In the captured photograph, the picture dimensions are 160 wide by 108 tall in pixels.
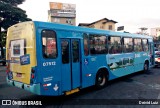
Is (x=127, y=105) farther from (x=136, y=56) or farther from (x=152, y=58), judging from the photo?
(x=152, y=58)

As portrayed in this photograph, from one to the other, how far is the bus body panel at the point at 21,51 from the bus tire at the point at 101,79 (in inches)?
145

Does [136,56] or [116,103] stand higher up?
[136,56]

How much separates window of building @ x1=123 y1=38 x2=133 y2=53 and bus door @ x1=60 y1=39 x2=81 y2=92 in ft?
13.2

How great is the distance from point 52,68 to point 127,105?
298 cm

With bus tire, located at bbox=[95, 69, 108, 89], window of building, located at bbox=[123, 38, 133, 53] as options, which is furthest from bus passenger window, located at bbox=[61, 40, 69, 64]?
window of building, located at bbox=[123, 38, 133, 53]

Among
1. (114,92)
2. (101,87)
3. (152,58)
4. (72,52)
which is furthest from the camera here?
(152,58)

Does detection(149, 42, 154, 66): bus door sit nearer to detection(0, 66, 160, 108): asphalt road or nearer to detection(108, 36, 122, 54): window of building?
detection(108, 36, 122, 54): window of building

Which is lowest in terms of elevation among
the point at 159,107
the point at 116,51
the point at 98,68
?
the point at 159,107

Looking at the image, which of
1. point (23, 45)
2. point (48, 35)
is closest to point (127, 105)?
point (48, 35)

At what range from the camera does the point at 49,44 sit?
626 centimetres

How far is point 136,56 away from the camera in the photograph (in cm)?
1184

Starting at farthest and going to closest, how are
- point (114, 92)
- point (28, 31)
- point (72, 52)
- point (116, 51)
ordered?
point (116, 51) < point (114, 92) < point (72, 52) < point (28, 31)

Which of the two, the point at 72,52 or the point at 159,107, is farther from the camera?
the point at 72,52

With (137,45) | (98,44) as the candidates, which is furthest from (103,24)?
(98,44)
